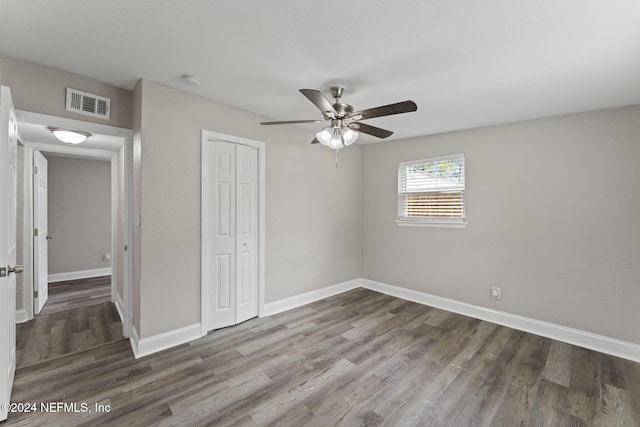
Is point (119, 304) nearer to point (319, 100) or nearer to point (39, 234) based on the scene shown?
point (39, 234)

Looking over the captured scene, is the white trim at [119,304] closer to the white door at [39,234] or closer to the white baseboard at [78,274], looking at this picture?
the white door at [39,234]

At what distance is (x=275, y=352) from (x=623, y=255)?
3647 mm

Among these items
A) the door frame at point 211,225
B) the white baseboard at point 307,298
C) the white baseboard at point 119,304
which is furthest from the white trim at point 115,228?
the white baseboard at point 307,298

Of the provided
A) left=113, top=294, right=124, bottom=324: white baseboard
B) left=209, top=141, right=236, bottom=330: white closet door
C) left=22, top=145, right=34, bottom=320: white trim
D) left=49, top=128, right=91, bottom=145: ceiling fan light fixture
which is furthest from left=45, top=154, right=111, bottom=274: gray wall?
left=209, top=141, right=236, bottom=330: white closet door

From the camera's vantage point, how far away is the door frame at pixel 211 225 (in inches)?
113

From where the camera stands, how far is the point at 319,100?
2074mm

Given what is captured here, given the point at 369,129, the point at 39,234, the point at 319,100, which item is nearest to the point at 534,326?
the point at 369,129

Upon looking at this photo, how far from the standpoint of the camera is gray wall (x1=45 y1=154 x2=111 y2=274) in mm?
5113

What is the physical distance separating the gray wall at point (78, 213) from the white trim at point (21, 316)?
231 centimetres

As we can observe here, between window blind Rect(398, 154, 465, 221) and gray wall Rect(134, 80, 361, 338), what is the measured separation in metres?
1.04

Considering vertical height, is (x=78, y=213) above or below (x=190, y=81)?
below

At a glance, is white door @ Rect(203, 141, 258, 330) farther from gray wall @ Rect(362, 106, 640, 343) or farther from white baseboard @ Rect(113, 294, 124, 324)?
gray wall @ Rect(362, 106, 640, 343)

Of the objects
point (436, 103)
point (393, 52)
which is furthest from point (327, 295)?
point (393, 52)

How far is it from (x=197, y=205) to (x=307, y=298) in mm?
2088
